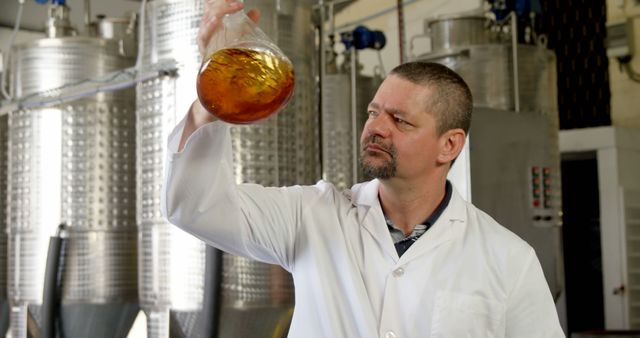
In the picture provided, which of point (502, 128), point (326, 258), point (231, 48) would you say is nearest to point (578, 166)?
point (502, 128)

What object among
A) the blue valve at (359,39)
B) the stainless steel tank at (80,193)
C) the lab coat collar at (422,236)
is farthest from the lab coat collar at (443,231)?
the blue valve at (359,39)

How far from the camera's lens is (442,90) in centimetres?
133

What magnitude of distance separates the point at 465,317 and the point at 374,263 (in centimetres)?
16

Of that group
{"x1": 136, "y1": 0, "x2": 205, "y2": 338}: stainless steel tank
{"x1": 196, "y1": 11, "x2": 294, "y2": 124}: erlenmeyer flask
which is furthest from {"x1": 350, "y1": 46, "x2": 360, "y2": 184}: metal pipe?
{"x1": 196, "y1": 11, "x2": 294, "y2": 124}: erlenmeyer flask

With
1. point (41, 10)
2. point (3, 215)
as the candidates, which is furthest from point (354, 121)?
point (41, 10)

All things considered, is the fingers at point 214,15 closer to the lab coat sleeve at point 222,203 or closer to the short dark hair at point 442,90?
the lab coat sleeve at point 222,203

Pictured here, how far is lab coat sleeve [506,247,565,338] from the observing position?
1281 mm

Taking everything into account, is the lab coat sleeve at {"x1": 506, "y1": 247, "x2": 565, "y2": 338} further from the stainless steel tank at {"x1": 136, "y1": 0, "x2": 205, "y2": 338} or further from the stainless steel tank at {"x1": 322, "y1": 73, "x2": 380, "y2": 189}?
the stainless steel tank at {"x1": 322, "y1": 73, "x2": 380, "y2": 189}

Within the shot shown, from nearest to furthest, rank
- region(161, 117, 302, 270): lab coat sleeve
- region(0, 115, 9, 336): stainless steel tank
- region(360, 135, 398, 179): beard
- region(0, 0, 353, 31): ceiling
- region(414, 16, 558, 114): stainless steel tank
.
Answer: region(161, 117, 302, 270): lab coat sleeve, region(360, 135, 398, 179): beard, region(414, 16, 558, 114): stainless steel tank, region(0, 115, 9, 336): stainless steel tank, region(0, 0, 353, 31): ceiling

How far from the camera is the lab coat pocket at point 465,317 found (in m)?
1.24

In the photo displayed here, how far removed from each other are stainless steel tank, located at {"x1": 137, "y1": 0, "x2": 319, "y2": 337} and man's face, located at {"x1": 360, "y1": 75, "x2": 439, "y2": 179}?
0.97 meters

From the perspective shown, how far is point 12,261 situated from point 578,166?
9.57ft

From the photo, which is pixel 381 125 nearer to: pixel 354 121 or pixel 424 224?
pixel 424 224

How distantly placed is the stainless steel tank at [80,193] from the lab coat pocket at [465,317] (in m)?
1.67
